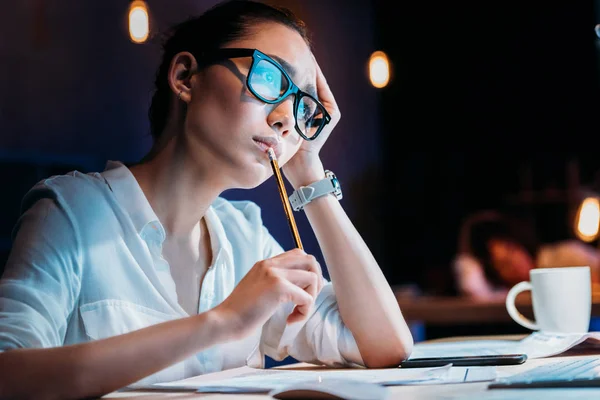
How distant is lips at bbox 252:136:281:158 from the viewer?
3.64 feet

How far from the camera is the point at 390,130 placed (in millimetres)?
6363

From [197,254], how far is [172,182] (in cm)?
16

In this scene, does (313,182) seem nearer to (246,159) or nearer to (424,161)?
(246,159)

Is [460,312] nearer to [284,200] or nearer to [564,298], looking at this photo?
[564,298]

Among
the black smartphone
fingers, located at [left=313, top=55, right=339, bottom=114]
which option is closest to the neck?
fingers, located at [left=313, top=55, right=339, bottom=114]

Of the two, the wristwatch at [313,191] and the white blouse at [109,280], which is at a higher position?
the wristwatch at [313,191]

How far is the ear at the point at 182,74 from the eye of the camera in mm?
1148

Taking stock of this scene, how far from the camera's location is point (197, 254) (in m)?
1.24

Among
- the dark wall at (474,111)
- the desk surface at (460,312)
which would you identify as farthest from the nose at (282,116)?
the dark wall at (474,111)

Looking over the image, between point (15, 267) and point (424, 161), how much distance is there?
5.79 meters

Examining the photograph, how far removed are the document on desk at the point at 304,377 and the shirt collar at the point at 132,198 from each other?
0.26 m

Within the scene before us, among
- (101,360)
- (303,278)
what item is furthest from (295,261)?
(101,360)

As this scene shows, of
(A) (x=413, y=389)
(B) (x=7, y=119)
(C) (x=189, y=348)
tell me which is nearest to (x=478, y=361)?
(A) (x=413, y=389)

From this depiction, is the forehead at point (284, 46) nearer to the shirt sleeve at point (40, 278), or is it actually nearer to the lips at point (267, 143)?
the lips at point (267, 143)
